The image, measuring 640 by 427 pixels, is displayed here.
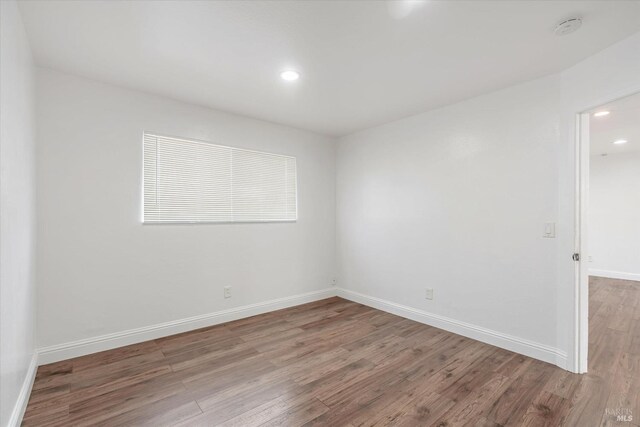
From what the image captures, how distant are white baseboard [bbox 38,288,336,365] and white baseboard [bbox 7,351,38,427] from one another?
0.60ft

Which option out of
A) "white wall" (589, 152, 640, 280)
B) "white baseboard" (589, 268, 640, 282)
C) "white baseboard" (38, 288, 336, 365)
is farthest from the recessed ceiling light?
"white baseboard" (589, 268, 640, 282)

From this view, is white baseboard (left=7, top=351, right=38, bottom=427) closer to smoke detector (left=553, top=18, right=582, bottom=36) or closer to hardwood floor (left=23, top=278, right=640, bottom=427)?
hardwood floor (left=23, top=278, right=640, bottom=427)

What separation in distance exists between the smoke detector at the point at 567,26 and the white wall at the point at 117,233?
313 centimetres

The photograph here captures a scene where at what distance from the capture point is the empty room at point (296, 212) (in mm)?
1895

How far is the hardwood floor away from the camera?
191cm

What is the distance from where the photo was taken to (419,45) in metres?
2.16

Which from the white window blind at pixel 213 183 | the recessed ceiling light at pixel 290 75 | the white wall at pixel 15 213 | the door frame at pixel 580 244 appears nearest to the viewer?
the white wall at pixel 15 213

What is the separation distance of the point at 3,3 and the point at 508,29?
298 cm

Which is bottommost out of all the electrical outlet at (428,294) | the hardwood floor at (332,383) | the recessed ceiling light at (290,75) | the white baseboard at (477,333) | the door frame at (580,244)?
the hardwood floor at (332,383)

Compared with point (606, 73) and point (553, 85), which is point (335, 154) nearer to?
point (553, 85)

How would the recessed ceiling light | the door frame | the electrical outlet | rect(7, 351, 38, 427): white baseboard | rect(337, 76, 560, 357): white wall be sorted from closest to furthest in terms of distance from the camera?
rect(7, 351, 38, 427): white baseboard → the door frame → the recessed ceiling light → rect(337, 76, 560, 357): white wall → the electrical outlet

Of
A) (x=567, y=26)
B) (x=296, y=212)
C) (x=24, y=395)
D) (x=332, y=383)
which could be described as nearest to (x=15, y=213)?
(x=24, y=395)

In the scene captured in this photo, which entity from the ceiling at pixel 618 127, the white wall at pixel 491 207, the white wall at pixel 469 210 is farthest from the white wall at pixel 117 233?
the ceiling at pixel 618 127

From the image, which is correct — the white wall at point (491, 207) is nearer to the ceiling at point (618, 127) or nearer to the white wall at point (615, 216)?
the ceiling at point (618, 127)
